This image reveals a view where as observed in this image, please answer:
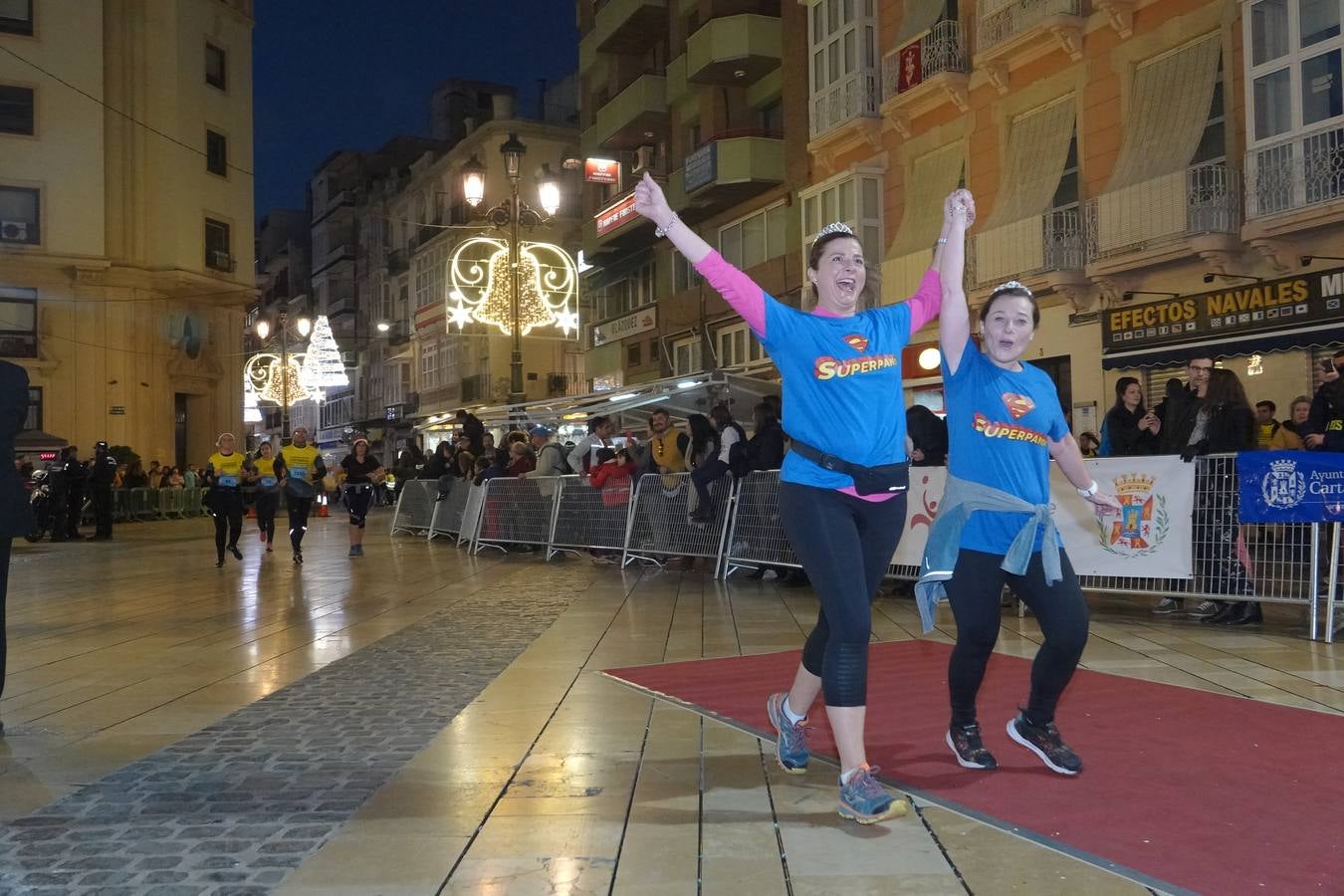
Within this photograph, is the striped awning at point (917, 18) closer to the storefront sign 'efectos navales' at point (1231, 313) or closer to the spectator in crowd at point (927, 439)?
the storefront sign 'efectos navales' at point (1231, 313)

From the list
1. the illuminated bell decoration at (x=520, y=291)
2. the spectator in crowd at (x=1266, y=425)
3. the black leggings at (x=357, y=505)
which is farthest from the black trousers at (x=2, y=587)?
the spectator in crowd at (x=1266, y=425)

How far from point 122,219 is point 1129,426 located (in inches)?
1484

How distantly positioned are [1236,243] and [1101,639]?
1085 centimetres

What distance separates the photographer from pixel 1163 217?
1759 cm

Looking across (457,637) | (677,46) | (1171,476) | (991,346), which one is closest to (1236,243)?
(1171,476)

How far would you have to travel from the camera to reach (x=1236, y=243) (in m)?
16.8

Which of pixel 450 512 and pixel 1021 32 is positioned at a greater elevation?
pixel 1021 32

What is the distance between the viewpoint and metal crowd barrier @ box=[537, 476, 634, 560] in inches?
599

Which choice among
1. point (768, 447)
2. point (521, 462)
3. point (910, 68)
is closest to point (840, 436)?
point (768, 447)

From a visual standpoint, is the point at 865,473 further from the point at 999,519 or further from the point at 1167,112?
the point at 1167,112

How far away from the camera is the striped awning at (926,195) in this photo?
23031 millimetres

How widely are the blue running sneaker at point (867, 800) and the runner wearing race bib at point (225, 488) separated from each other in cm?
1387

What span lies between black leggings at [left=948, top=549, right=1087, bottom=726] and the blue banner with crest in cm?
473

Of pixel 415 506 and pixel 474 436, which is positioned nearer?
pixel 474 436
